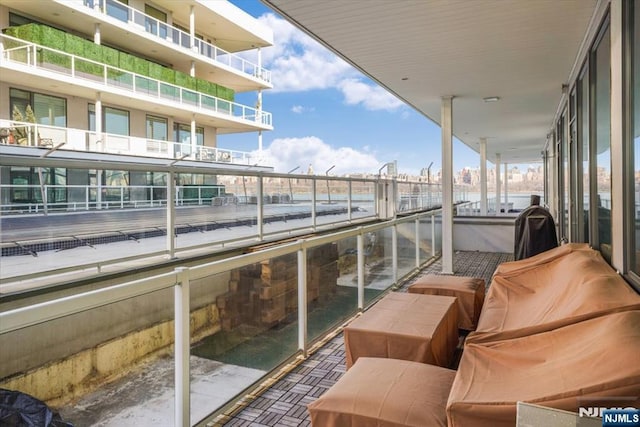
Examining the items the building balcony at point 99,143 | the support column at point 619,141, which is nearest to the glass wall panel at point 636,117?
the support column at point 619,141

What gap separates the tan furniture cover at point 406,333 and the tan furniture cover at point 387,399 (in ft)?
1.40

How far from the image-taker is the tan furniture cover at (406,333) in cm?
248

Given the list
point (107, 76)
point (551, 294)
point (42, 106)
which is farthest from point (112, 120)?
point (551, 294)

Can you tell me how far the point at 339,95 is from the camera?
72.8 m

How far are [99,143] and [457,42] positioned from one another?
12.7 metres

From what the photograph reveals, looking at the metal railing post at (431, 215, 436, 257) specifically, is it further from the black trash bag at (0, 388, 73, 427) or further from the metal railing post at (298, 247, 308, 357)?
the black trash bag at (0, 388, 73, 427)

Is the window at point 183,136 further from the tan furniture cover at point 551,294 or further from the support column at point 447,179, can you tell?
the tan furniture cover at point 551,294

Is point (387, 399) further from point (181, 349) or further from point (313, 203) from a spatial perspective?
point (313, 203)

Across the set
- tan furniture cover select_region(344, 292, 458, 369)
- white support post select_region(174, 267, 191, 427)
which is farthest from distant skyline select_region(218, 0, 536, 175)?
white support post select_region(174, 267, 191, 427)

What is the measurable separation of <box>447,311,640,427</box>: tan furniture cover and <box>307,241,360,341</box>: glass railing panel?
1.68 meters

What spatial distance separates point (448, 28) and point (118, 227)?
3.62 m

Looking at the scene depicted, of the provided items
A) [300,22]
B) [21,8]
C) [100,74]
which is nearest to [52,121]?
[100,74]

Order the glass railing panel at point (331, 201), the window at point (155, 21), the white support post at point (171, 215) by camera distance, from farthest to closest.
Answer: the window at point (155, 21), the glass railing panel at point (331, 201), the white support post at point (171, 215)

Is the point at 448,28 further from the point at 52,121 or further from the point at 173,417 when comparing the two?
the point at 52,121
